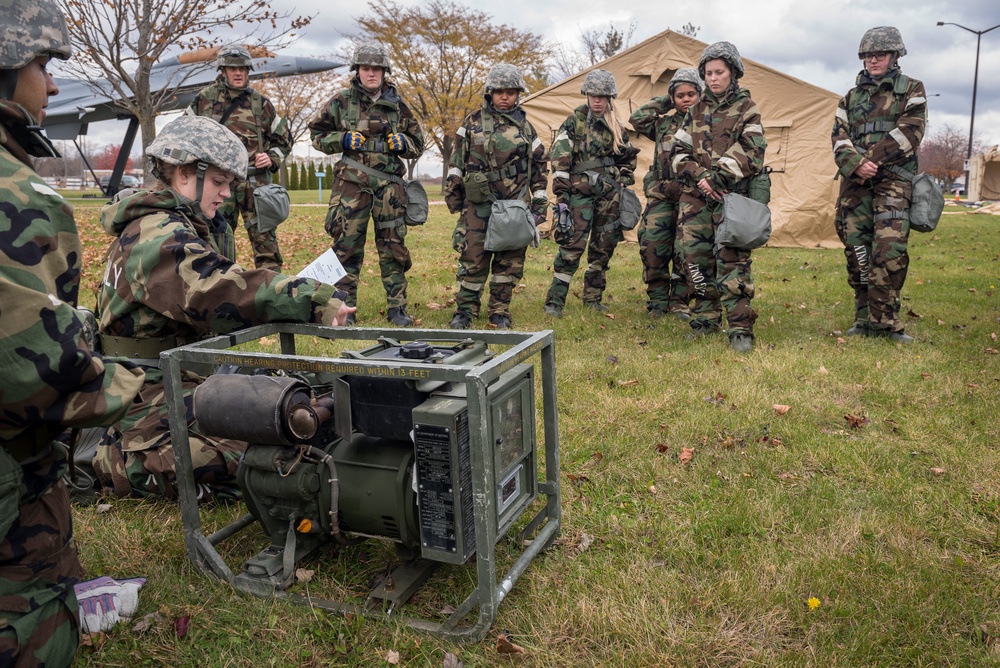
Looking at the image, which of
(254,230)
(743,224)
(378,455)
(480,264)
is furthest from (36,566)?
(254,230)

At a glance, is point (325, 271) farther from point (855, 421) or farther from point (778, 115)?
point (778, 115)

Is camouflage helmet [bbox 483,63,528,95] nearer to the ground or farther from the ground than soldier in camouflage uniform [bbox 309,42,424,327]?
farther from the ground

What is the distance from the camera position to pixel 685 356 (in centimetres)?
641

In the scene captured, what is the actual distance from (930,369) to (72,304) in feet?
19.4

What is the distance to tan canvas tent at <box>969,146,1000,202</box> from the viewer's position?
38.2 metres

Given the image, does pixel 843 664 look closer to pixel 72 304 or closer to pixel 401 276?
pixel 72 304

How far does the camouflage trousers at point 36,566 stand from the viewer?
6.86 feet

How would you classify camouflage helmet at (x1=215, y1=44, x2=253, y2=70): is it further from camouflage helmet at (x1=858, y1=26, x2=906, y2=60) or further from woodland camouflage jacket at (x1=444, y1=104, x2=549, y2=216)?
camouflage helmet at (x1=858, y1=26, x2=906, y2=60)

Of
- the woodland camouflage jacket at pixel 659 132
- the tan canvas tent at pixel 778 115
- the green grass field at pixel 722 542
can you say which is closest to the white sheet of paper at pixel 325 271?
the green grass field at pixel 722 542

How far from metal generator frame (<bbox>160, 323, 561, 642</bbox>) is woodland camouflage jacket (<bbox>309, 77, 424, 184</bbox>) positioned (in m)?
4.35

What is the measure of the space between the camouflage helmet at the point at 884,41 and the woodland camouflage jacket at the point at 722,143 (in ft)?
3.60

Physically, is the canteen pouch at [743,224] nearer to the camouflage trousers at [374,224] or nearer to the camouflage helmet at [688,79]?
the camouflage helmet at [688,79]

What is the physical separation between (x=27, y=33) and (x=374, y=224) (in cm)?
546

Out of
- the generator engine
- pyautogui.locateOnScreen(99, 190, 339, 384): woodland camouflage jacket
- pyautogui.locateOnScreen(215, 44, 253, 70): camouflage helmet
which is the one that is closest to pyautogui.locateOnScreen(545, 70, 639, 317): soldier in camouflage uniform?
pyautogui.locateOnScreen(215, 44, 253, 70): camouflage helmet
